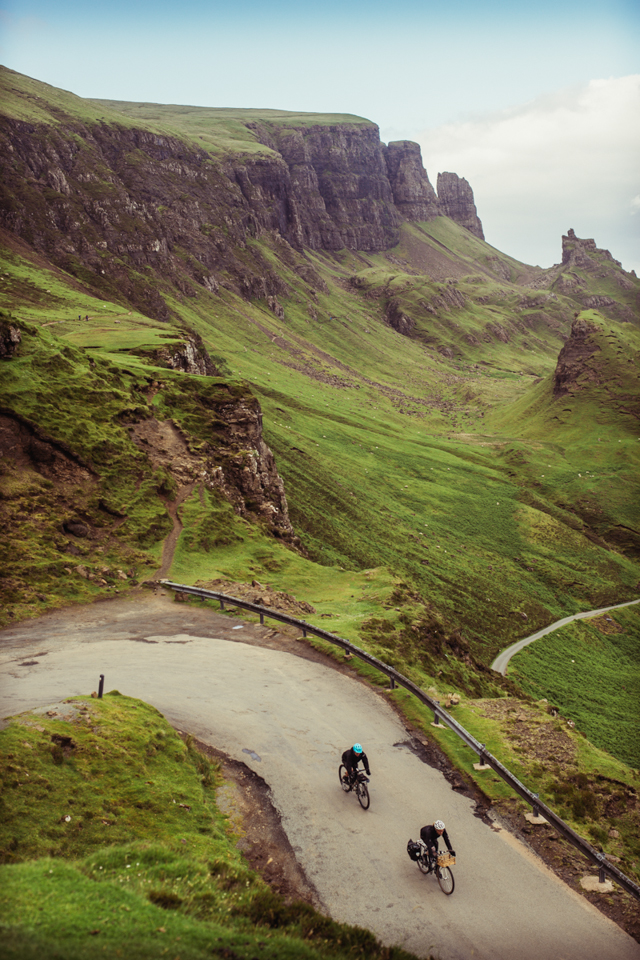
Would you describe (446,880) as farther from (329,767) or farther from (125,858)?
(125,858)

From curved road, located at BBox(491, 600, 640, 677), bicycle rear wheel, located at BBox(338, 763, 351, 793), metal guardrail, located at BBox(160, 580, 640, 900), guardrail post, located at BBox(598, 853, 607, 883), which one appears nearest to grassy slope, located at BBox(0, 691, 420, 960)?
bicycle rear wheel, located at BBox(338, 763, 351, 793)

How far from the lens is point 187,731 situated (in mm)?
23656

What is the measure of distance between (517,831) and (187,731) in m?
12.9

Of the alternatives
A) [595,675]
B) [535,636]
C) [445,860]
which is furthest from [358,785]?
[535,636]

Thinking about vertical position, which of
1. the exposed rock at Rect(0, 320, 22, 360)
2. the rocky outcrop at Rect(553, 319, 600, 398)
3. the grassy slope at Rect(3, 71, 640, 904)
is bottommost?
the grassy slope at Rect(3, 71, 640, 904)

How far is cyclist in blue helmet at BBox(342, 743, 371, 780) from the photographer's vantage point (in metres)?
19.3

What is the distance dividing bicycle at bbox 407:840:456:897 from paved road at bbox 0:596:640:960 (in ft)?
0.85

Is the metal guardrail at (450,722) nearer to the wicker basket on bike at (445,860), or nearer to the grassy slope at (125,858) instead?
the wicker basket on bike at (445,860)

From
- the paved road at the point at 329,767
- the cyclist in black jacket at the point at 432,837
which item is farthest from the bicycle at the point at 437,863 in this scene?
the paved road at the point at 329,767

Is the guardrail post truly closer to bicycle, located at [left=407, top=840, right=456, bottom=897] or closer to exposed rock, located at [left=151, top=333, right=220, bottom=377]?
bicycle, located at [left=407, top=840, right=456, bottom=897]

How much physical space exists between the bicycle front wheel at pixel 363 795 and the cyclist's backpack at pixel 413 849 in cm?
281

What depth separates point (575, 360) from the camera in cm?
19275

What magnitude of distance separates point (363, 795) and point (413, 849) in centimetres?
313

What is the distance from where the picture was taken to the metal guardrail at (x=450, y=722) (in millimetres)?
17078
